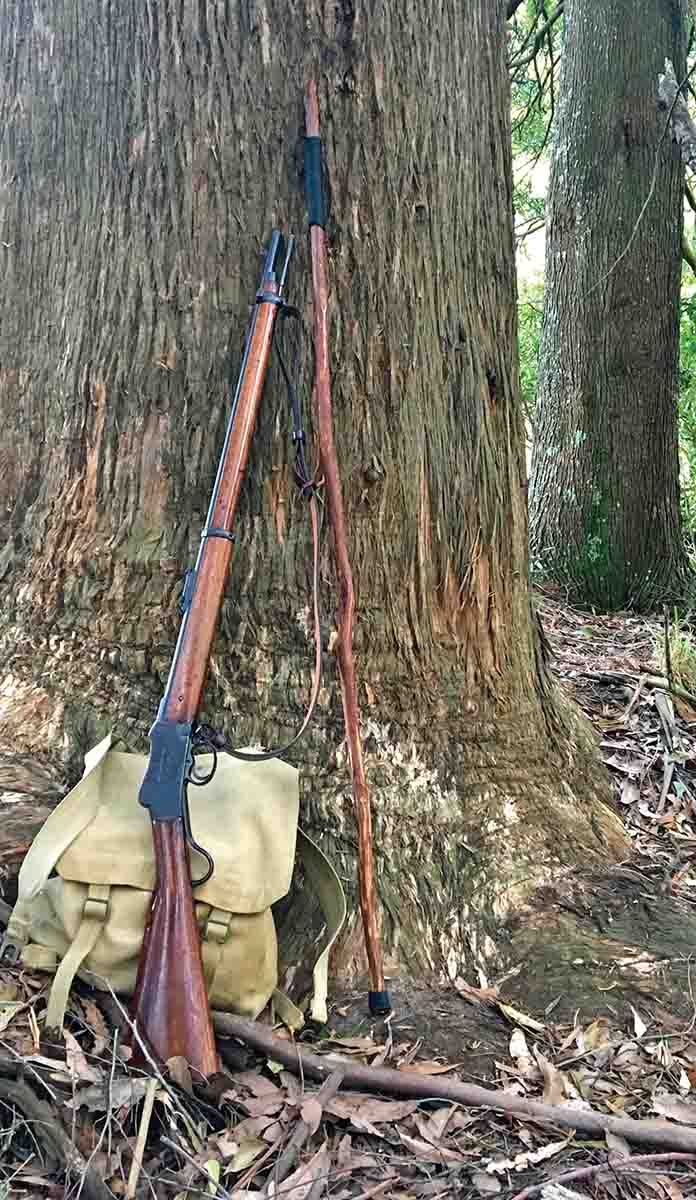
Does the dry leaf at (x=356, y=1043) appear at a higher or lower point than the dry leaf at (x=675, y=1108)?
higher

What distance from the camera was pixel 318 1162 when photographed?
183cm

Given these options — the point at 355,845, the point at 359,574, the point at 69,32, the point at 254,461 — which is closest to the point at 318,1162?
the point at 355,845

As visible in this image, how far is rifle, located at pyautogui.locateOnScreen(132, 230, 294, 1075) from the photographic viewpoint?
1954mm

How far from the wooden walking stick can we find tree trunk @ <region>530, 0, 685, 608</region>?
385 centimetres

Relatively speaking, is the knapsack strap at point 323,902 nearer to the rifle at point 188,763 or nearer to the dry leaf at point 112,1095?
the rifle at point 188,763

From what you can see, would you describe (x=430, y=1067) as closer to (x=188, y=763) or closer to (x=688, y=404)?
(x=188, y=763)

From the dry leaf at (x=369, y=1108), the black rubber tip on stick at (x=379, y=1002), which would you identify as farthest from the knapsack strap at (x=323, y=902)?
the dry leaf at (x=369, y=1108)

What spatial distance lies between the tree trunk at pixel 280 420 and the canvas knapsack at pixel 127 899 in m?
0.28

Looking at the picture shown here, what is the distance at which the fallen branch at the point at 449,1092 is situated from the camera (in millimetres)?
1920

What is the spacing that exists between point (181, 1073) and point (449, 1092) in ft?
1.85

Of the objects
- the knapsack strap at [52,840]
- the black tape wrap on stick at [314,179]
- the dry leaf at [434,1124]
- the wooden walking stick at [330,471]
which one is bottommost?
the dry leaf at [434,1124]

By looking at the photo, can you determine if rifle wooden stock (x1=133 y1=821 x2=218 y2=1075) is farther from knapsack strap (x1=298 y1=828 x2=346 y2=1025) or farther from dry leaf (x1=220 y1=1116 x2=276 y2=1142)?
knapsack strap (x1=298 y1=828 x2=346 y2=1025)

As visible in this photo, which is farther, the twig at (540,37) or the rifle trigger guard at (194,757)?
the twig at (540,37)

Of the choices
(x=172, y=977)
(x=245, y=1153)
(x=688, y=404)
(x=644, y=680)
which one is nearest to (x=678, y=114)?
(x=644, y=680)
